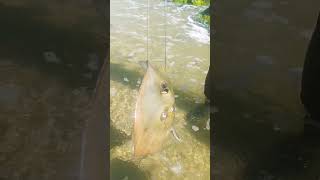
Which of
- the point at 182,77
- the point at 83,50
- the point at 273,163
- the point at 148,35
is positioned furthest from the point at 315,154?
the point at 83,50

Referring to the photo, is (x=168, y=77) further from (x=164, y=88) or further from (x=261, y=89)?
(x=261, y=89)

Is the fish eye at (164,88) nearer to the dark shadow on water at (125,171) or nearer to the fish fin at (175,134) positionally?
the fish fin at (175,134)

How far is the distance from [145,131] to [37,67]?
1.18 feet

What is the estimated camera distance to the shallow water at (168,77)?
1.38m

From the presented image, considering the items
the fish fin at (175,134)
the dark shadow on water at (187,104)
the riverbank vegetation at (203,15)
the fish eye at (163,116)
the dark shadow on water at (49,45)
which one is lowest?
the fish fin at (175,134)

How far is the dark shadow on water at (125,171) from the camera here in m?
1.37

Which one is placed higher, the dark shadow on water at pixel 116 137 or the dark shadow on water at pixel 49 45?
the dark shadow on water at pixel 49 45

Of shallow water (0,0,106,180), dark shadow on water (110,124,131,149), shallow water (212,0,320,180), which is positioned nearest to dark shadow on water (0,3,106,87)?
shallow water (0,0,106,180)

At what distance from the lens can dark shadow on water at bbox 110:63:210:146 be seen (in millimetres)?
1389

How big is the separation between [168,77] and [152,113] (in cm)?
11

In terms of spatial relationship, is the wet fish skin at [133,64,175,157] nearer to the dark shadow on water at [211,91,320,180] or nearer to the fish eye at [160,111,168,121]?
the fish eye at [160,111,168,121]

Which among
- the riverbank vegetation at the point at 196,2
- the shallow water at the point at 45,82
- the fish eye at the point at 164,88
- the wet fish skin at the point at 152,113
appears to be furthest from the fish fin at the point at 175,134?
the riverbank vegetation at the point at 196,2

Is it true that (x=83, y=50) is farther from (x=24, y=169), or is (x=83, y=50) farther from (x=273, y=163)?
(x=273, y=163)

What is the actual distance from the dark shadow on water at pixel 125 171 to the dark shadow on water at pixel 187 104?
A: 0.18 metres
